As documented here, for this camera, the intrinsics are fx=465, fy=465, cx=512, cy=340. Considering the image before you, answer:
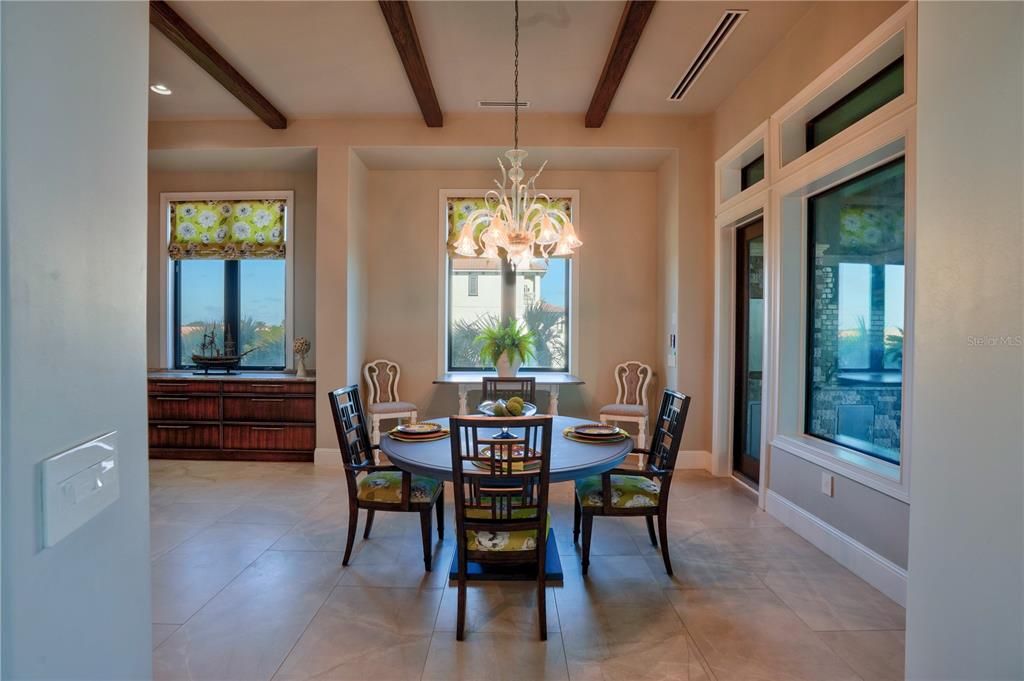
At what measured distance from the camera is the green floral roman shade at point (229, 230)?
17.1 feet

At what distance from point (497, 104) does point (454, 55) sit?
83 cm

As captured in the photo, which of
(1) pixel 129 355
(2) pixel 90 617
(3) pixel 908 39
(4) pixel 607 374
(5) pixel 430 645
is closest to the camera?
(2) pixel 90 617

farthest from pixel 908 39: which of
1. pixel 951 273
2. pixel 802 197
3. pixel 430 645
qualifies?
pixel 430 645

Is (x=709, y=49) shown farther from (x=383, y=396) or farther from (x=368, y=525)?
(x=383, y=396)

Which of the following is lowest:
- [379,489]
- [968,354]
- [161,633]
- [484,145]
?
[161,633]

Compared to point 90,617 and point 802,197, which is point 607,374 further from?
point 90,617

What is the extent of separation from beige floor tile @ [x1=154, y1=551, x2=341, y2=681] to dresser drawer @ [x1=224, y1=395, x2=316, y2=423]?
2.10 metres

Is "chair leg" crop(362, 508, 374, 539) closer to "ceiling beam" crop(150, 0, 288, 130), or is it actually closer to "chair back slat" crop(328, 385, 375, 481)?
"chair back slat" crop(328, 385, 375, 481)

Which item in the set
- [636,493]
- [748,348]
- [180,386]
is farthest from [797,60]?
[180,386]

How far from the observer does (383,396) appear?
5.00 m

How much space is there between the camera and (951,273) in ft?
2.68

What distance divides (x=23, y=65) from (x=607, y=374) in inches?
193

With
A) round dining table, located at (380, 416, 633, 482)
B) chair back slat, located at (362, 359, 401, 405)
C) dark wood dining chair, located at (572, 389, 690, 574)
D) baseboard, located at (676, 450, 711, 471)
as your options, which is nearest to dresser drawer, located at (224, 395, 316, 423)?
chair back slat, located at (362, 359, 401, 405)

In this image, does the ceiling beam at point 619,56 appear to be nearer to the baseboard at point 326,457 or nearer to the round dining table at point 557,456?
the round dining table at point 557,456
